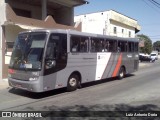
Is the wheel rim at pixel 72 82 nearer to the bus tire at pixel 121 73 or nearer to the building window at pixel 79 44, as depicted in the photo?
the building window at pixel 79 44

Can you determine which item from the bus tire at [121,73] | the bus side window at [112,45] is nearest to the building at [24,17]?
the bus side window at [112,45]

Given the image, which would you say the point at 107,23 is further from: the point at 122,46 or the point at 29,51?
the point at 29,51

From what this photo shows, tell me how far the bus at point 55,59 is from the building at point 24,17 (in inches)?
229

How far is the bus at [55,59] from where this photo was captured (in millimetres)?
10148

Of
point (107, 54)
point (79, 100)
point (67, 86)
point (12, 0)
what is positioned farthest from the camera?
point (12, 0)

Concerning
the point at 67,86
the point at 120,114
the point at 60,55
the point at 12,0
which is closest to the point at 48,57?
the point at 60,55

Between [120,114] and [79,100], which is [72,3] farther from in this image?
[120,114]

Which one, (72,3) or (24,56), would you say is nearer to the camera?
(24,56)

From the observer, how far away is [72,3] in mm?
22516

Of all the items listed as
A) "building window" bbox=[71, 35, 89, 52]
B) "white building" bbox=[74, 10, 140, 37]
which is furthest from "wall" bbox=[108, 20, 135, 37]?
"building window" bbox=[71, 35, 89, 52]

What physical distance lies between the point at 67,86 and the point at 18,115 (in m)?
4.26

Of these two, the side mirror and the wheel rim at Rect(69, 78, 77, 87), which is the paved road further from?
the side mirror

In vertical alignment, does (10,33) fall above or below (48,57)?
above

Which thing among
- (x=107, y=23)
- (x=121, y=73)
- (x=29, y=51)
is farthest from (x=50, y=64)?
(x=107, y=23)
